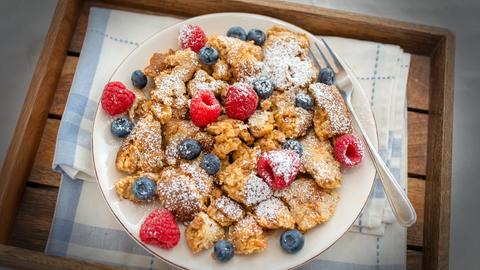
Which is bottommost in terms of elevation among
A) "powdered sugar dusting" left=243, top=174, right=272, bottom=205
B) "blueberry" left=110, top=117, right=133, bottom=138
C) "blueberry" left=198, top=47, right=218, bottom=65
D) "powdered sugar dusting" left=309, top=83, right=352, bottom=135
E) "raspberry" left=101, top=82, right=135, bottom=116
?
"powdered sugar dusting" left=243, top=174, right=272, bottom=205

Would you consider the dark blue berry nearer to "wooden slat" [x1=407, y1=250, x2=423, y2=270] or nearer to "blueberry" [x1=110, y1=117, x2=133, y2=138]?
"blueberry" [x1=110, y1=117, x2=133, y2=138]

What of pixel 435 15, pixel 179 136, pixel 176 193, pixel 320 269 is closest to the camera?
pixel 176 193

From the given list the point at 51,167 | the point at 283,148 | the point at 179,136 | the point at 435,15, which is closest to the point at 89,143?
the point at 51,167

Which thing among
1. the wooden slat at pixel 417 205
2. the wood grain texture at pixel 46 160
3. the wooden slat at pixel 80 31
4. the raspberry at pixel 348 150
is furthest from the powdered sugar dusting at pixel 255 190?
the wooden slat at pixel 80 31

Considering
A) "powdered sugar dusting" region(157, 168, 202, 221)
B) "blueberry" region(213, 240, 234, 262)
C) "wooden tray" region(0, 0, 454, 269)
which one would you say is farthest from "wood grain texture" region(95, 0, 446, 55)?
"blueberry" region(213, 240, 234, 262)

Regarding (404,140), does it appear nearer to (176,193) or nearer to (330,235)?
(330,235)

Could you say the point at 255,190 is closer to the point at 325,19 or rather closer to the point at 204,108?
the point at 204,108

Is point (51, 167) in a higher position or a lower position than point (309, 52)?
lower
